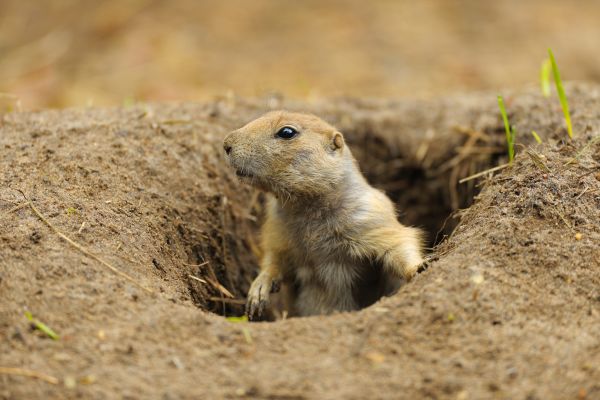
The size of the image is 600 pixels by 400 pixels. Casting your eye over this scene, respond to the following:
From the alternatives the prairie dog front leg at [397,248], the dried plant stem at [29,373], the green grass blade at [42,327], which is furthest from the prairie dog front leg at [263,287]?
the dried plant stem at [29,373]

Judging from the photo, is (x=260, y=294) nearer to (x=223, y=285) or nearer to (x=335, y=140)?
(x=223, y=285)

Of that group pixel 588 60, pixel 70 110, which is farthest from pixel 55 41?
pixel 588 60

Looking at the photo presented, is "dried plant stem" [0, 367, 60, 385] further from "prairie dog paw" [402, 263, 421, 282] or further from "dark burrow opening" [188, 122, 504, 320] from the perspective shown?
"prairie dog paw" [402, 263, 421, 282]

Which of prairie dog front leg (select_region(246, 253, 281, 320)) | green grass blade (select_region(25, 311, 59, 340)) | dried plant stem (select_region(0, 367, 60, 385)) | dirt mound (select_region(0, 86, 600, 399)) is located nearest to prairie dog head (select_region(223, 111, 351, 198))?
prairie dog front leg (select_region(246, 253, 281, 320))

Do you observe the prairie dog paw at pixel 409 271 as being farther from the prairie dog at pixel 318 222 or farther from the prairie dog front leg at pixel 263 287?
the prairie dog front leg at pixel 263 287

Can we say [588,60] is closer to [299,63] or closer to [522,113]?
[299,63]

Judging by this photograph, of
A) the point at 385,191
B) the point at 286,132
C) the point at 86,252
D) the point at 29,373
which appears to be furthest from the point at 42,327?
the point at 385,191
